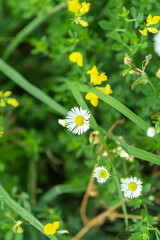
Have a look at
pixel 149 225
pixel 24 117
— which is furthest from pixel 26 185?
pixel 149 225

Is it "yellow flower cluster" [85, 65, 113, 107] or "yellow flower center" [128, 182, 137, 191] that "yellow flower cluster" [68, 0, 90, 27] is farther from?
"yellow flower center" [128, 182, 137, 191]

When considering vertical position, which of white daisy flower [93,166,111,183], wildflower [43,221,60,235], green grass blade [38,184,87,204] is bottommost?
wildflower [43,221,60,235]

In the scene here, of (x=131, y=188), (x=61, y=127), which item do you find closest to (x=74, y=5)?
(x=131, y=188)

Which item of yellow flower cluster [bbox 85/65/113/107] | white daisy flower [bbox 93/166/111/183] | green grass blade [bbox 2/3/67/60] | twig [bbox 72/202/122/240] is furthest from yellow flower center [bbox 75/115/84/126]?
green grass blade [bbox 2/3/67/60]

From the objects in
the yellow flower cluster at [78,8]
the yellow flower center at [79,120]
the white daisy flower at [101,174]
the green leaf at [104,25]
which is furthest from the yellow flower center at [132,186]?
the green leaf at [104,25]

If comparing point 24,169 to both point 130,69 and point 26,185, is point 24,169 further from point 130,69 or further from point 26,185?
point 130,69

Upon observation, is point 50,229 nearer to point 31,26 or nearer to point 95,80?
point 95,80
